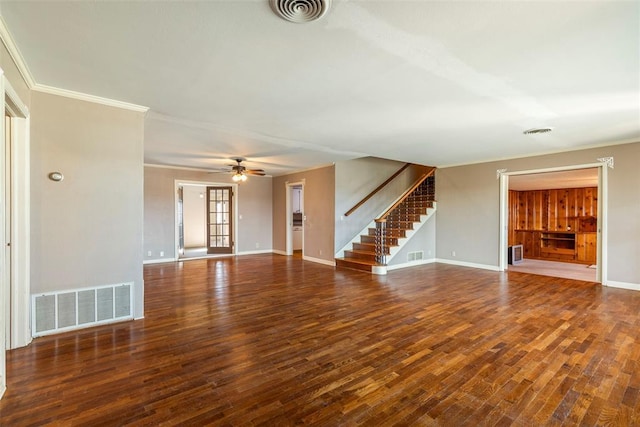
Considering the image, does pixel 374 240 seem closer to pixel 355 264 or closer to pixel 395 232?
pixel 395 232

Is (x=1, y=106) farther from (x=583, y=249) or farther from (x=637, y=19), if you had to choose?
(x=583, y=249)

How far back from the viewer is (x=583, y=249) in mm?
8039

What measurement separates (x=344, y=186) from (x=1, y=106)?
5.95 meters

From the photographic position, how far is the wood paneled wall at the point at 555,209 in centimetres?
848

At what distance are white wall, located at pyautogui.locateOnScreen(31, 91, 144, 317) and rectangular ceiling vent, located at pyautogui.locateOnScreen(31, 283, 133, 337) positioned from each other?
76 millimetres

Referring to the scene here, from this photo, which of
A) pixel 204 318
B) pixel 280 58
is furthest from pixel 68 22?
pixel 204 318

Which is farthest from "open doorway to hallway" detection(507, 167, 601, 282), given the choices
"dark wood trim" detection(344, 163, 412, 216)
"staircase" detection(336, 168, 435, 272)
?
"dark wood trim" detection(344, 163, 412, 216)

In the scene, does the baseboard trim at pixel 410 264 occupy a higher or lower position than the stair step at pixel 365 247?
lower

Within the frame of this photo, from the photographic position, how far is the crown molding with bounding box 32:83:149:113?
2898 millimetres

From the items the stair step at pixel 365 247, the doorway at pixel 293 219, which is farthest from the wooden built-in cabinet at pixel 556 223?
the doorway at pixel 293 219

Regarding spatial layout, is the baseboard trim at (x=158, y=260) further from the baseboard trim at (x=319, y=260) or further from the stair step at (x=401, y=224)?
the stair step at (x=401, y=224)

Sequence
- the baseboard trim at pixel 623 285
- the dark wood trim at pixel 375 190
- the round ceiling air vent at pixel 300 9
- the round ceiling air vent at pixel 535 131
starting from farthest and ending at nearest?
the dark wood trim at pixel 375 190, the baseboard trim at pixel 623 285, the round ceiling air vent at pixel 535 131, the round ceiling air vent at pixel 300 9

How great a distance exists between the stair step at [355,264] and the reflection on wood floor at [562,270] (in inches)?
124

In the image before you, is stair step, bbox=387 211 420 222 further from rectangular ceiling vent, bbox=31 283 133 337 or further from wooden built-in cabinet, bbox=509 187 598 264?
rectangular ceiling vent, bbox=31 283 133 337
